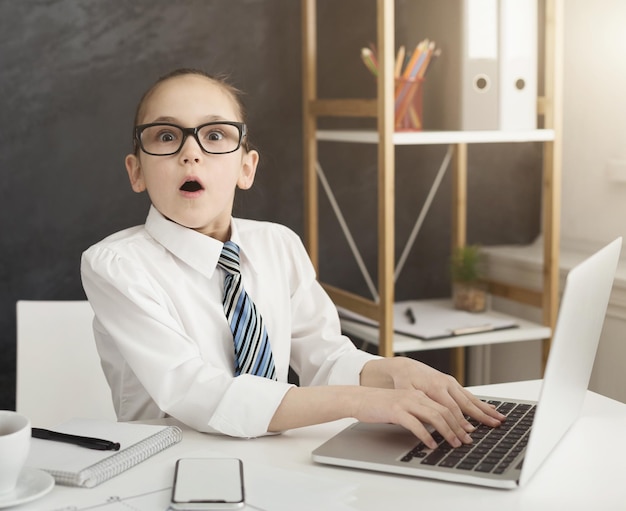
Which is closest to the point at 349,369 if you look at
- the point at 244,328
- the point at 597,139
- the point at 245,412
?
the point at 244,328

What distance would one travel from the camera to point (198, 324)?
1452 millimetres

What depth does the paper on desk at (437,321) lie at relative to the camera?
2369 mm

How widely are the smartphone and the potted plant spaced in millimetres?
1633

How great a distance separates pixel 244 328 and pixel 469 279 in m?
1.30

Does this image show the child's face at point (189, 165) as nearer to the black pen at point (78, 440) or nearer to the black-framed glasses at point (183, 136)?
the black-framed glasses at point (183, 136)

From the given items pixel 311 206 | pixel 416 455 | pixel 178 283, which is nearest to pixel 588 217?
pixel 311 206

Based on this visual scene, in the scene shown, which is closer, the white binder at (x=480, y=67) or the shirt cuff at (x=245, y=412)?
the shirt cuff at (x=245, y=412)

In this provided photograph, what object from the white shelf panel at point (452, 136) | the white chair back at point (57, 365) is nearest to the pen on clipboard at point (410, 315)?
the white shelf panel at point (452, 136)

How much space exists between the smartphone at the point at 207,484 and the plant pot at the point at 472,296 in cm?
164

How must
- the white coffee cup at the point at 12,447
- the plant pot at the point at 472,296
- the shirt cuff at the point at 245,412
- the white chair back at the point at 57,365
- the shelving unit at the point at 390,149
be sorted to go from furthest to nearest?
the plant pot at the point at 472,296 → the shelving unit at the point at 390,149 → the white chair back at the point at 57,365 → the shirt cuff at the point at 245,412 → the white coffee cup at the point at 12,447

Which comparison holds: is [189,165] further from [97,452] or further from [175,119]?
[97,452]

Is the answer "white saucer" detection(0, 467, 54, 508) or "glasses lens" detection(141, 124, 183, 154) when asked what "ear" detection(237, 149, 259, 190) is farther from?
"white saucer" detection(0, 467, 54, 508)

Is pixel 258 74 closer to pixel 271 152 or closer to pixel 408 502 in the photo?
pixel 271 152

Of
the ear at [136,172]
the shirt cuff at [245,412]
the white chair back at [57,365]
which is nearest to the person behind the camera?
the shirt cuff at [245,412]
